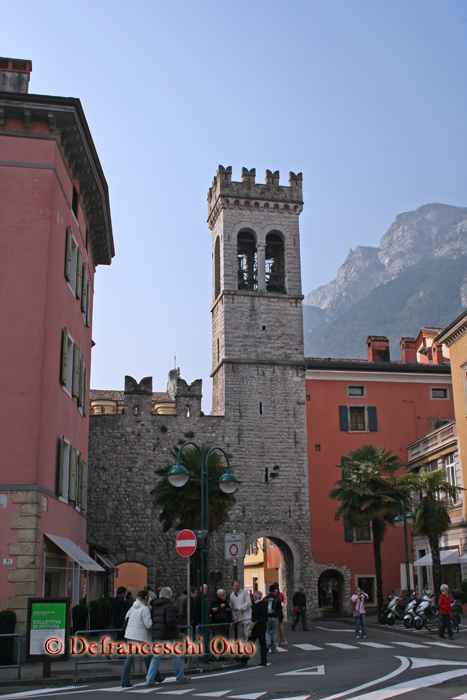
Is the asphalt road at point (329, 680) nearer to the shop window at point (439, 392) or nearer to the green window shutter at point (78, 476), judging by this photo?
the green window shutter at point (78, 476)

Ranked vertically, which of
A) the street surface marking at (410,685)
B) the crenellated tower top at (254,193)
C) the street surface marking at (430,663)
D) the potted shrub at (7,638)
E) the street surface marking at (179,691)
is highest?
the crenellated tower top at (254,193)

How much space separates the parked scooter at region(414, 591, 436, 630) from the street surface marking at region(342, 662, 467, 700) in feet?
34.6

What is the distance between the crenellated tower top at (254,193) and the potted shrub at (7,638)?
27.6 meters

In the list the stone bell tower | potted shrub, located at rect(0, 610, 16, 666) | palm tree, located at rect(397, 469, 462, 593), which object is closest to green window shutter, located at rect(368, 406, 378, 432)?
the stone bell tower

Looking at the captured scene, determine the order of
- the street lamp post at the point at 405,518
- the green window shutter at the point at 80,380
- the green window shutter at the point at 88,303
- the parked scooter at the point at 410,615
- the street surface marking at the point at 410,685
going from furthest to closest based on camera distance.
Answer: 1. the street lamp post at the point at 405,518
2. the green window shutter at the point at 88,303
3. the parked scooter at the point at 410,615
4. the green window shutter at the point at 80,380
5. the street surface marking at the point at 410,685

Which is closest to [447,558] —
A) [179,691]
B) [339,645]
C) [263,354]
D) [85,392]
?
[339,645]

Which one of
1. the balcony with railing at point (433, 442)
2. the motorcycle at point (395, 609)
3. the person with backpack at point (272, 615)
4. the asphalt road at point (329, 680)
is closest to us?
the asphalt road at point (329, 680)

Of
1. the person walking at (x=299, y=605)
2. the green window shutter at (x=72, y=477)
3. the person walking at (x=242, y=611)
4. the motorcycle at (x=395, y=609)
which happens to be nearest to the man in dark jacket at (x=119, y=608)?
the person walking at (x=242, y=611)

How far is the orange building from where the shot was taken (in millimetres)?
35844

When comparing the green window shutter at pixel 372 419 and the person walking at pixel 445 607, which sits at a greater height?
the green window shutter at pixel 372 419

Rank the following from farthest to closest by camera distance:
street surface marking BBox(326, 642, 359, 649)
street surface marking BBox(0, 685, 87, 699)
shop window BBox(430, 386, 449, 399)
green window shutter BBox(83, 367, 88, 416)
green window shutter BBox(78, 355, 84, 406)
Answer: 1. shop window BBox(430, 386, 449, 399)
2. green window shutter BBox(83, 367, 88, 416)
3. green window shutter BBox(78, 355, 84, 406)
4. street surface marking BBox(326, 642, 359, 649)
5. street surface marking BBox(0, 685, 87, 699)

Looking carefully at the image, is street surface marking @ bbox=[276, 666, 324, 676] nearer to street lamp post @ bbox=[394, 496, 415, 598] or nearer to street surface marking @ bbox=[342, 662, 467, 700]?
street surface marking @ bbox=[342, 662, 467, 700]

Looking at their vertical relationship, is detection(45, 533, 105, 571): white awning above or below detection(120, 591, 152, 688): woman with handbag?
above

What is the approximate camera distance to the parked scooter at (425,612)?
72.1ft
